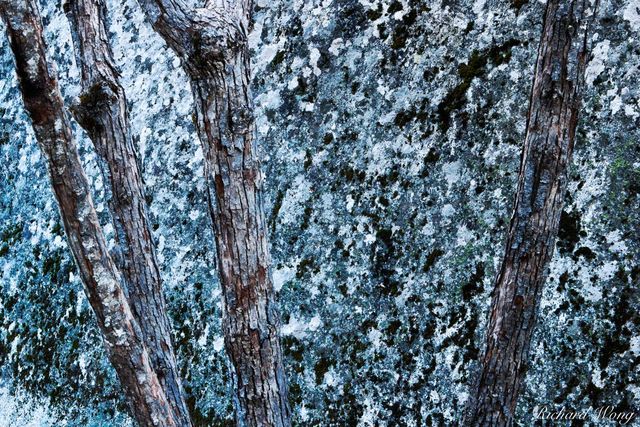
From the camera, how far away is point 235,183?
230 centimetres

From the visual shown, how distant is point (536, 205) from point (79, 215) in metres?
1.37

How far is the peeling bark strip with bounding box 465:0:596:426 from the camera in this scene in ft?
6.98

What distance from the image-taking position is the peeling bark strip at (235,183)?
228cm

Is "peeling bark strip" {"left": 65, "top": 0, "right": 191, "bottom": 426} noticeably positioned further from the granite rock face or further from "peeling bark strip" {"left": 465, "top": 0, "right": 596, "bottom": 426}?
"peeling bark strip" {"left": 465, "top": 0, "right": 596, "bottom": 426}

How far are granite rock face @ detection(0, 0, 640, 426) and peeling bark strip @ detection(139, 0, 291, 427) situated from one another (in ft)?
2.59

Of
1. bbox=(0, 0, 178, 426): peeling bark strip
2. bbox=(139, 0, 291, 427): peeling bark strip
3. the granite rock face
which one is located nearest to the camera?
bbox=(0, 0, 178, 426): peeling bark strip

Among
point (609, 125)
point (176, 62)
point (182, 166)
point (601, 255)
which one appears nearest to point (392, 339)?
point (601, 255)

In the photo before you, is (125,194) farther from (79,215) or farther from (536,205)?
(536,205)

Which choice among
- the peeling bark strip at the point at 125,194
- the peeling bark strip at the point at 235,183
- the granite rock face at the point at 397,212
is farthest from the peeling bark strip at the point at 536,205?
the peeling bark strip at the point at 125,194

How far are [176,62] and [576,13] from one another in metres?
2.61

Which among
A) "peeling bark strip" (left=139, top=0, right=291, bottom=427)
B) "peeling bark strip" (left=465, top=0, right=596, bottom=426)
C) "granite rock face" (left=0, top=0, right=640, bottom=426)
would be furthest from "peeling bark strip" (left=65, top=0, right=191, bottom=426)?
"peeling bark strip" (left=465, top=0, right=596, bottom=426)

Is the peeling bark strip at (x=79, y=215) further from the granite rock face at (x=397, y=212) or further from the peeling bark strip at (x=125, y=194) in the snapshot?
the granite rock face at (x=397, y=212)

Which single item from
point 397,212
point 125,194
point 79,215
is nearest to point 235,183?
point 79,215

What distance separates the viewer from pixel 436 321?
3.09 m
